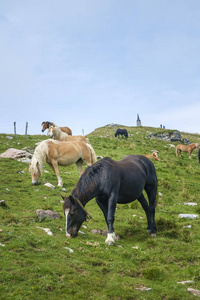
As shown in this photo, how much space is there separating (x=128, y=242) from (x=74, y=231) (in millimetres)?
1510

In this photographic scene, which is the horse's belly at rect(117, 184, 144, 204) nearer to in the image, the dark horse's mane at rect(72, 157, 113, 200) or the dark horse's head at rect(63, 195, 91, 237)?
the dark horse's mane at rect(72, 157, 113, 200)

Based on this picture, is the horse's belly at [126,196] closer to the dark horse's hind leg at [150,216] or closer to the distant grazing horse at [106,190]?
the distant grazing horse at [106,190]

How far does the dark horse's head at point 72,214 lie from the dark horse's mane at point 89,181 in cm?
26

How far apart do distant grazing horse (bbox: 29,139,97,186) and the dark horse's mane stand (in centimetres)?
606

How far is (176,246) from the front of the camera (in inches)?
281

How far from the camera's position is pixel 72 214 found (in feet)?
22.9

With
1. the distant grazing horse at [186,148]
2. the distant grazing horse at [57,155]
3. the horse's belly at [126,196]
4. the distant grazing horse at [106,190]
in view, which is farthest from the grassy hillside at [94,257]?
the distant grazing horse at [186,148]

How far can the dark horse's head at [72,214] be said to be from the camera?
6.96 metres

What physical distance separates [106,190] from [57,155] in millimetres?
6844

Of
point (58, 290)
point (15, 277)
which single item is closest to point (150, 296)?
point (58, 290)

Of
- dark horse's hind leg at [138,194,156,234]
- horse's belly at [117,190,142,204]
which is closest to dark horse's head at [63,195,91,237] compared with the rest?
horse's belly at [117,190,142,204]

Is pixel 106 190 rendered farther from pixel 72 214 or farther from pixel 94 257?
pixel 94 257

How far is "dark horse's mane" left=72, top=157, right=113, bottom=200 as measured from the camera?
23.7 feet

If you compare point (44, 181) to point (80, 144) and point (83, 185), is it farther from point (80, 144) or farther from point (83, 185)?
point (83, 185)
